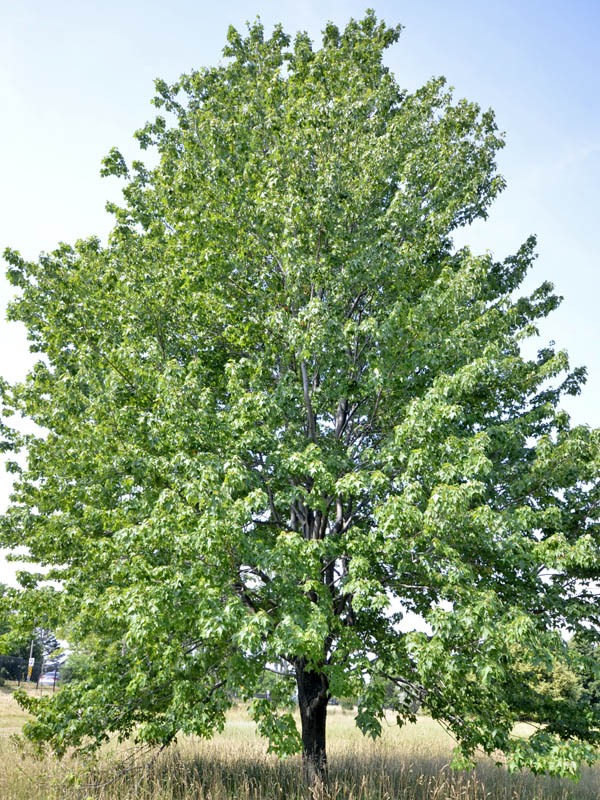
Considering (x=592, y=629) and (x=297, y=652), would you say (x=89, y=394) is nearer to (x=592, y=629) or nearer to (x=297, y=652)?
(x=297, y=652)

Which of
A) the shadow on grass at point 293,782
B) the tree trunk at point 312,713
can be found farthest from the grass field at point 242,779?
the tree trunk at point 312,713

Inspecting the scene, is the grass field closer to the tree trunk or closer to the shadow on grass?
the shadow on grass

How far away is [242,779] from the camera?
10148 mm

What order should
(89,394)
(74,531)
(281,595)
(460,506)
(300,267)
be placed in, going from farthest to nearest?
(89,394), (300,267), (74,531), (281,595), (460,506)

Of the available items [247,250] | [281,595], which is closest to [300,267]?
[247,250]

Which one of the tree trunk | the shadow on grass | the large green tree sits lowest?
the shadow on grass

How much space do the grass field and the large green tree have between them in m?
0.68

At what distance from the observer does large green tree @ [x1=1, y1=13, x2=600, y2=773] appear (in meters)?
7.55

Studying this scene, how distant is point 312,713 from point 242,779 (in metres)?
1.98

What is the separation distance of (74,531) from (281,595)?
351 centimetres

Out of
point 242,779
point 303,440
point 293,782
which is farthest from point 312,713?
point 303,440

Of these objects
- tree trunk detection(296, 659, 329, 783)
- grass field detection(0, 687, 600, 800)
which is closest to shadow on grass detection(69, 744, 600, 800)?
grass field detection(0, 687, 600, 800)

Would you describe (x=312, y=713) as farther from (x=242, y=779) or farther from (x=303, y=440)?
(x=303, y=440)

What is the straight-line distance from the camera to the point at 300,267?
9469 mm
